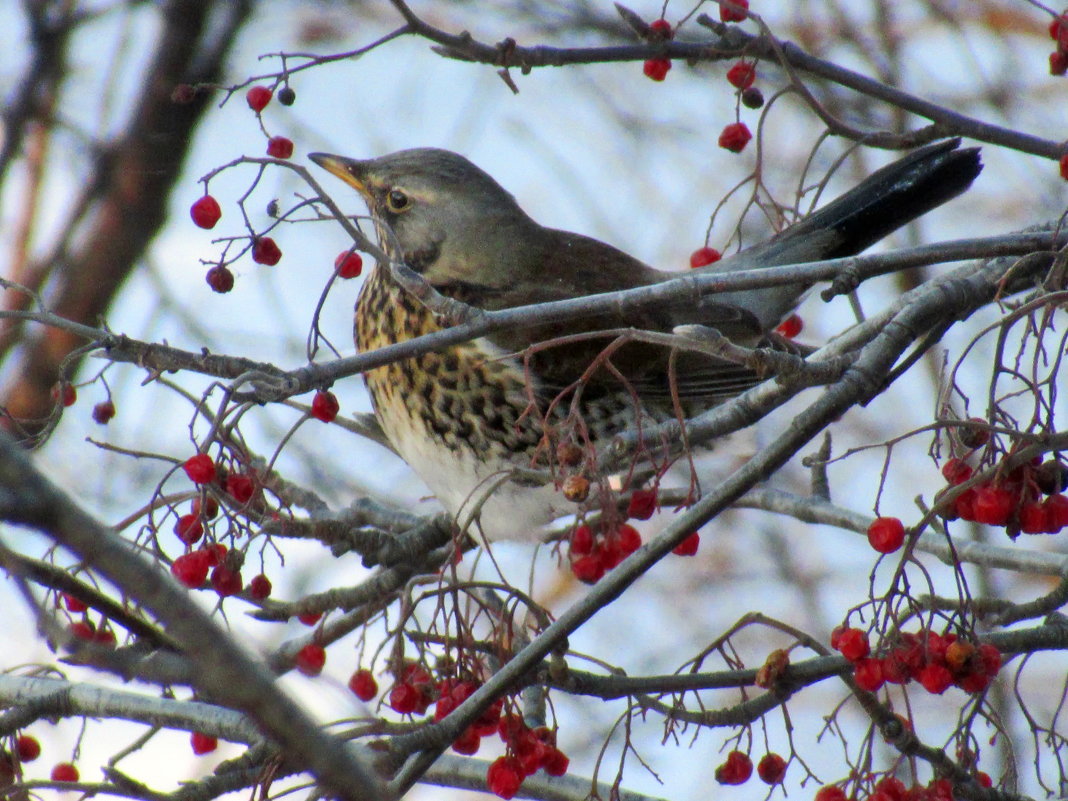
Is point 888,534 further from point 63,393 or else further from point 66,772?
point 66,772

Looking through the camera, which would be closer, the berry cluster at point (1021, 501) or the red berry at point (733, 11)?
the berry cluster at point (1021, 501)

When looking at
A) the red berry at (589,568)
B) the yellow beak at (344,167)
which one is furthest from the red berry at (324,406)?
the yellow beak at (344,167)

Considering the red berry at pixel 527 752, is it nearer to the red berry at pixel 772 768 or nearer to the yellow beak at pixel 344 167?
the red berry at pixel 772 768

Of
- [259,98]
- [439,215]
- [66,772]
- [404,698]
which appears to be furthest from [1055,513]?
[439,215]

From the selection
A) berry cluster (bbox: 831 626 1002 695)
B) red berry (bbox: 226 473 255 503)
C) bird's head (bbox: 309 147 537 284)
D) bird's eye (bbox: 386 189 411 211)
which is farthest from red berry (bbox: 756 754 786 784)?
bird's eye (bbox: 386 189 411 211)

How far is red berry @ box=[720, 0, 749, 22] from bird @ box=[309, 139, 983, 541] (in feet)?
2.20

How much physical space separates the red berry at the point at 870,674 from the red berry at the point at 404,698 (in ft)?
2.35

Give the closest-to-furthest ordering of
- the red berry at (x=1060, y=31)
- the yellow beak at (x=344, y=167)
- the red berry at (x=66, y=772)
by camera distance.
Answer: the red berry at (x=66, y=772) < the red berry at (x=1060, y=31) < the yellow beak at (x=344, y=167)

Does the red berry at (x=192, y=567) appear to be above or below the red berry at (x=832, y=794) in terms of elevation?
above

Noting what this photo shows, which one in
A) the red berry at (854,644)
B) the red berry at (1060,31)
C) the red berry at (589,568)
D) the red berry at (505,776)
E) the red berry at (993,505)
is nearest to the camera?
the red berry at (993,505)

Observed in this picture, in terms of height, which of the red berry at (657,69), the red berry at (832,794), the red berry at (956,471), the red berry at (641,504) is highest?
the red berry at (657,69)

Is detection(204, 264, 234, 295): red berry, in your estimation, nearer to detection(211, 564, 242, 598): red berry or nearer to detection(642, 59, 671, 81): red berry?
detection(211, 564, 242, 598): red berry

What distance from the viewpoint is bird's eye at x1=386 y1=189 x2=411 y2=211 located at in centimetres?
360

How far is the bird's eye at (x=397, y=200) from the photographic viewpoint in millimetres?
3604
